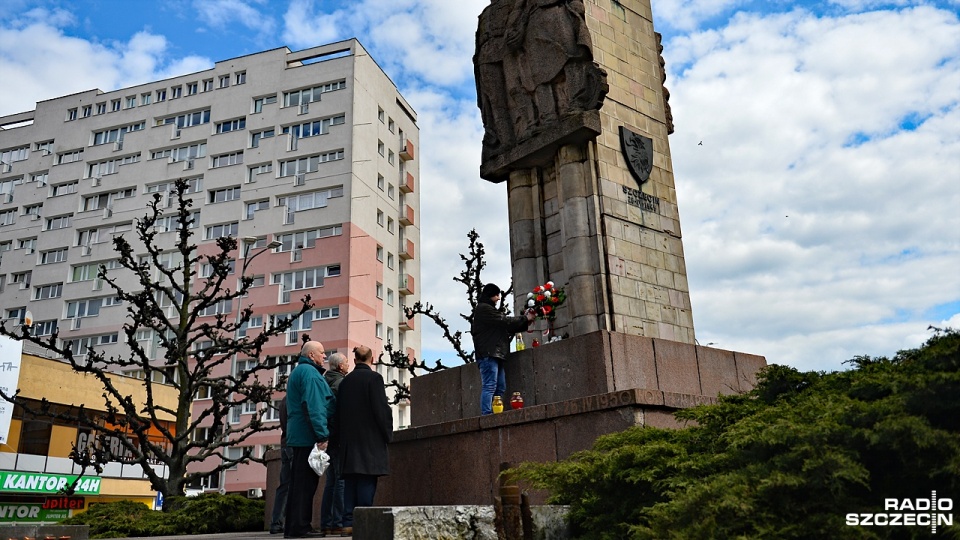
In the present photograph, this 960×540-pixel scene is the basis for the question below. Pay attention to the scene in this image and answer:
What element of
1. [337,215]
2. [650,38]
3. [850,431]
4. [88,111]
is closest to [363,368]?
[850,431]

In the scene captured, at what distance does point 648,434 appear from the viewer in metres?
6.27

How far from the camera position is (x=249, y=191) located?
163 feet

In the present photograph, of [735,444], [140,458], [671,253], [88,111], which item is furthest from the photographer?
[88,111]

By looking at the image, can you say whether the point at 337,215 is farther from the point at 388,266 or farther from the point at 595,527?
the point at 595,527

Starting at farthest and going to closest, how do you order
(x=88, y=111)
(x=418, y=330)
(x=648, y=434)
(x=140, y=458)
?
(x=88, y=111) < (x=418, y=330) < (x=140, y=458) < (x=648, y=434)

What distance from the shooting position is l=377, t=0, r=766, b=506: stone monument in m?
9.84

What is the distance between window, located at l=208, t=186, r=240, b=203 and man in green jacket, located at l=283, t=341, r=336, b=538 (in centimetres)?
4410

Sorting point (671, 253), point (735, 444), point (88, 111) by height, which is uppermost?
point (88, 111)

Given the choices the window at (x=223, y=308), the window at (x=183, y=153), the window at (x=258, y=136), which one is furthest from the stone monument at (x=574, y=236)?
the window at (x=183, y=153)

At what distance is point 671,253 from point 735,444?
9.00 meters

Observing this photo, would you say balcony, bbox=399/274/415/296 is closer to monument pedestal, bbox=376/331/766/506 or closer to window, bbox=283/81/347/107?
window, bbox=283/81/347/107

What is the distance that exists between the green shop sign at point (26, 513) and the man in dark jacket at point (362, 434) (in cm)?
2990

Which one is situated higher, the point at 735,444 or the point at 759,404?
the point at 759,404

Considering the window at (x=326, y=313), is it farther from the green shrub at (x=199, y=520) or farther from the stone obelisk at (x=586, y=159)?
the stone obelisk at (x=586, y=159)
